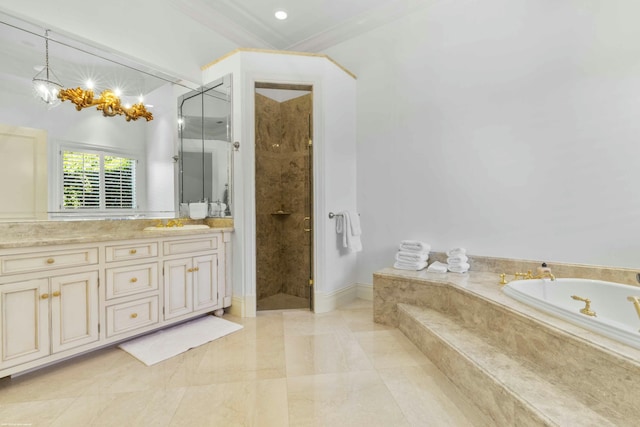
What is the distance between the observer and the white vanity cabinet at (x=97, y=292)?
160 centimetres

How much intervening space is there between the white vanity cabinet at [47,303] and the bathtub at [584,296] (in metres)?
2.74

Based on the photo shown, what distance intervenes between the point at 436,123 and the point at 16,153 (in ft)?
10.9

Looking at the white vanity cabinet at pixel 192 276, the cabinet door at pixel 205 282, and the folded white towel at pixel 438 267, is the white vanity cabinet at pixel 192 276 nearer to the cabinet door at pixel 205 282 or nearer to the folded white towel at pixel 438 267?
the cabinet door at pixel 205 282

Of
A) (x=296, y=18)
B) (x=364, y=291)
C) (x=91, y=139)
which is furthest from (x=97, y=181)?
(x=364, y=291)

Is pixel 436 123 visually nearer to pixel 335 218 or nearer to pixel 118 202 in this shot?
pixel 335 218

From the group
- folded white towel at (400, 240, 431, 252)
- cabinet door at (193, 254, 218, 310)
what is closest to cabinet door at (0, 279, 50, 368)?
cabinet door at (193, 254, 218, 310)

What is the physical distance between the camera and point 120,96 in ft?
7.91

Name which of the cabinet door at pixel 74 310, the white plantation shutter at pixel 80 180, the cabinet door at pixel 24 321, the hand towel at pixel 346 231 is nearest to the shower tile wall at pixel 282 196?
the hand towel at pixel 346 231

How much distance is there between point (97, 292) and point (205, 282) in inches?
31.6

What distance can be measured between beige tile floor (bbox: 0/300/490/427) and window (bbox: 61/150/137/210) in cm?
111

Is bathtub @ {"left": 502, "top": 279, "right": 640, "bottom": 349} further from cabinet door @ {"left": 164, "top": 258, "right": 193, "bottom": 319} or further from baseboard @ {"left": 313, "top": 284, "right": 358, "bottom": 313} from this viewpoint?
cabinet door @ {"left": 164, "top": 258, "right": 193, "bottom": 319}

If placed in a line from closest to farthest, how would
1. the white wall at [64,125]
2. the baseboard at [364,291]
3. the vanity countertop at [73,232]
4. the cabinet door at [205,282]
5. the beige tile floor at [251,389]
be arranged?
1. the beige tile floor at [251,389]
2. the vanity countertop at [73,232]
3. the white wall at [64,125]
4. the cabinet door at [205,282]
5. the baseboard at [364,291]

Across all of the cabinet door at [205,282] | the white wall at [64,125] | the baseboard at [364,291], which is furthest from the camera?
the baseboard at [364,291]

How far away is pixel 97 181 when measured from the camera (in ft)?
7.44
